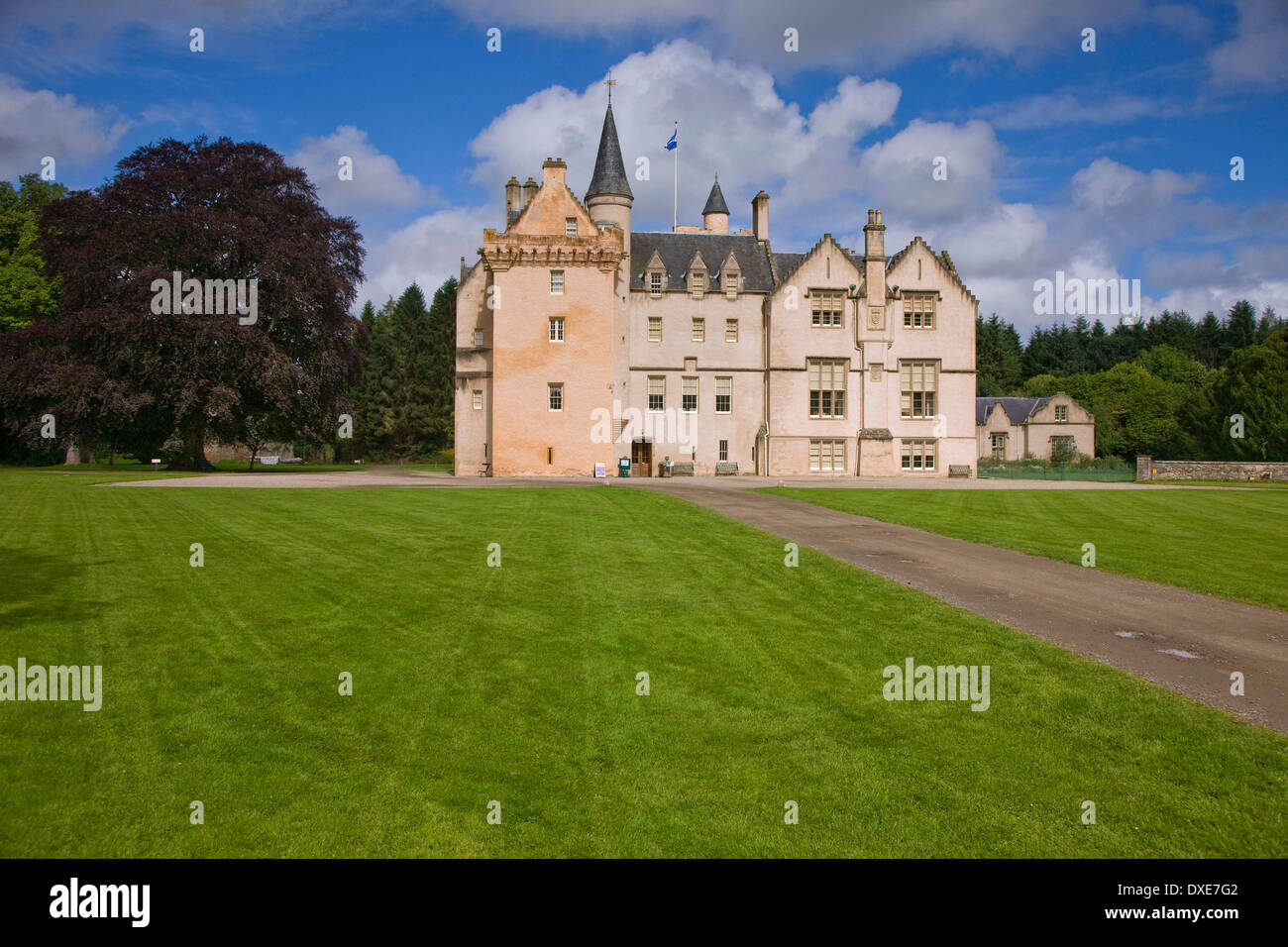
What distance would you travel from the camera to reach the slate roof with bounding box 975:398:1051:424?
87.9 meters

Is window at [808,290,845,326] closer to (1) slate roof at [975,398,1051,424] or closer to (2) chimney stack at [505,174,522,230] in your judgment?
(2) chimney stack at [505,174,522,230]

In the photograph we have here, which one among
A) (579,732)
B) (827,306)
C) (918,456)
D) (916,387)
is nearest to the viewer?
(579,732)

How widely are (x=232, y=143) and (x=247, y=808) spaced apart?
5694cm

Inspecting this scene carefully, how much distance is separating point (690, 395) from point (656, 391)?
2196 millimetres

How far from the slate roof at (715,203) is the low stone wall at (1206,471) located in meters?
32.1

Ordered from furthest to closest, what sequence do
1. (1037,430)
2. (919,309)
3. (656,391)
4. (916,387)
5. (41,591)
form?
(1037,430) < (916,387) < (919,309) < (656,391) < (41,591)

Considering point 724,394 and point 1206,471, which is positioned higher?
point 724,394

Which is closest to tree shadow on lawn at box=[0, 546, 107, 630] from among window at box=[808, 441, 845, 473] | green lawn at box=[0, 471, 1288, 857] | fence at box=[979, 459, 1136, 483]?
green lawn at box=[0, 471, 1288, 857]

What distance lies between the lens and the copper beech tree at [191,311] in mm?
47219

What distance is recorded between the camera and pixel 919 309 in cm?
5834

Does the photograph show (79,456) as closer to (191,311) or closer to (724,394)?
(191,311)

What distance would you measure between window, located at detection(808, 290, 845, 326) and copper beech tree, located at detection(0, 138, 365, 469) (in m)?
28.9

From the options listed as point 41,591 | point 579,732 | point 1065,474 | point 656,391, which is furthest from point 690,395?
point 579,732
